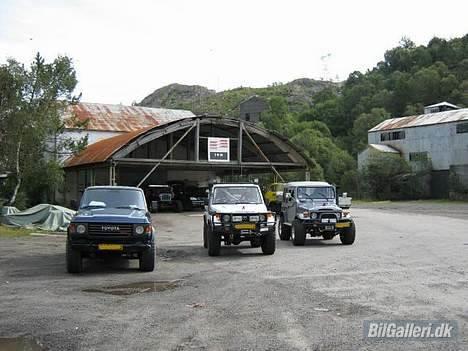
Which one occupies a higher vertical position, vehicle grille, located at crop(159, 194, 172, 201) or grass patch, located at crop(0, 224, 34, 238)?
vehicle grille, located at crop(159, 194, 172, 201)

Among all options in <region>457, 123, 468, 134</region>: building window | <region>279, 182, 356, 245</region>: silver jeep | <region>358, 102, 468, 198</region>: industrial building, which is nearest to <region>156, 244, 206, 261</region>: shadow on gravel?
<region>279, 182, 356, 245</region>: silver jeep

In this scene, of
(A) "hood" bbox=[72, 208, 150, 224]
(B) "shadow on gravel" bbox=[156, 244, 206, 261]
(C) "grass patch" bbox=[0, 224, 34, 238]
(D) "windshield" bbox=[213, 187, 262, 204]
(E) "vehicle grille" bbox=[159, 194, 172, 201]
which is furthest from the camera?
(E) "vehicle grille" bbox=[159, 194, 172, 201]

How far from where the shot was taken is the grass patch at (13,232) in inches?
875

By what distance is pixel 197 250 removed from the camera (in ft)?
58.3

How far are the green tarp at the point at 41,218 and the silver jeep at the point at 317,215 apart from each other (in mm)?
10497

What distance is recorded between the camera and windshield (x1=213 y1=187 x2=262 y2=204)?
16.8m

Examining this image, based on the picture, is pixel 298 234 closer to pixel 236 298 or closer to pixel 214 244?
pixel 214 244

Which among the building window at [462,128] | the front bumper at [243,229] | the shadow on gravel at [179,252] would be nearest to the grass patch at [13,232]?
the shadow on gravel at [179,252]

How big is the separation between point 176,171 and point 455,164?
1157 inches

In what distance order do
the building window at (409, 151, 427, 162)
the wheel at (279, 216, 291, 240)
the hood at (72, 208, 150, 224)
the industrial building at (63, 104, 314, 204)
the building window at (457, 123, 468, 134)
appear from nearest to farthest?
the hood at (72, 208, 150, 224) → the wheel at (279, 216, 291, 240) → the industrial building at (63, 104, 314, 204) → the building window at (457, 123, 468, 134) → the building window at (409, 151, 427, 162)

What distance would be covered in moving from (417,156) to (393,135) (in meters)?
6.13

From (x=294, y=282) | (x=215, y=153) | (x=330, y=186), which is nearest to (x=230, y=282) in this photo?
(x=294, y=282)

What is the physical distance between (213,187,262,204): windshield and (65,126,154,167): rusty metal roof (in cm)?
1650

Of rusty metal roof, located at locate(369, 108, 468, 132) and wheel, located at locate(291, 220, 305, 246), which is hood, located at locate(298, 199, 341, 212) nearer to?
wheel, located at locate(291, 220, 305, 246)
